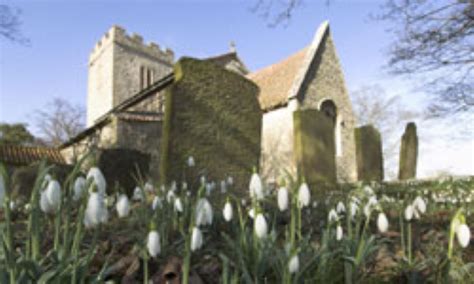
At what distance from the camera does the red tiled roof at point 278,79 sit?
64.1ft

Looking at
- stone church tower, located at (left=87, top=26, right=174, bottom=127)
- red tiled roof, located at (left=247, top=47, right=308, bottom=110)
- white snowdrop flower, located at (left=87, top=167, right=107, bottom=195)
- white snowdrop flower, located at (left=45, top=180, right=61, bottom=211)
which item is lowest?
white snowdrop flower, located at (left=45, top=180, right=61, bottom=211)

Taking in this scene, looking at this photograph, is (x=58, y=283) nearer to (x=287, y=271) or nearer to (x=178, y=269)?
(x=178, y=269)

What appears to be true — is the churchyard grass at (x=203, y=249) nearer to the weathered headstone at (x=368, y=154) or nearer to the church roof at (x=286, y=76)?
the weathered headstone at (x=368, y=154)

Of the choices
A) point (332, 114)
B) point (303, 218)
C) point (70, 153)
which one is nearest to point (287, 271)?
point (303, 218)

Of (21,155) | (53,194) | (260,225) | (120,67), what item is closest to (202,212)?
(260,225)

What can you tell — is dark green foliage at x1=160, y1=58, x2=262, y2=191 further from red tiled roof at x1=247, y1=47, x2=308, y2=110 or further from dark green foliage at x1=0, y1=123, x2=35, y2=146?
dark green foliage at x1=0, y1=123, x2=35, y2=146

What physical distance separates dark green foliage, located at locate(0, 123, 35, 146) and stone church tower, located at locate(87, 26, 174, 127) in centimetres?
549

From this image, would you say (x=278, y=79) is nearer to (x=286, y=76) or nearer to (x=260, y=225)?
(x=286, y=76)

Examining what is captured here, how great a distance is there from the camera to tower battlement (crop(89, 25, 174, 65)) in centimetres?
2766

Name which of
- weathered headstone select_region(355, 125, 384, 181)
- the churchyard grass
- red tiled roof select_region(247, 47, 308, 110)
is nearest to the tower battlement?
red tiled roof select_region(247, 47, 308, 110)

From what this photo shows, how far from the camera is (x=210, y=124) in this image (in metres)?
7.82

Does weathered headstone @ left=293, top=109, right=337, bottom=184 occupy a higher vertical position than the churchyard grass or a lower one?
higher

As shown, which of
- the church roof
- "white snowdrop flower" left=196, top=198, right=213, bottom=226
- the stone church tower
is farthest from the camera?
the stone church tower

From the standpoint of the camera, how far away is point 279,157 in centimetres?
1902
